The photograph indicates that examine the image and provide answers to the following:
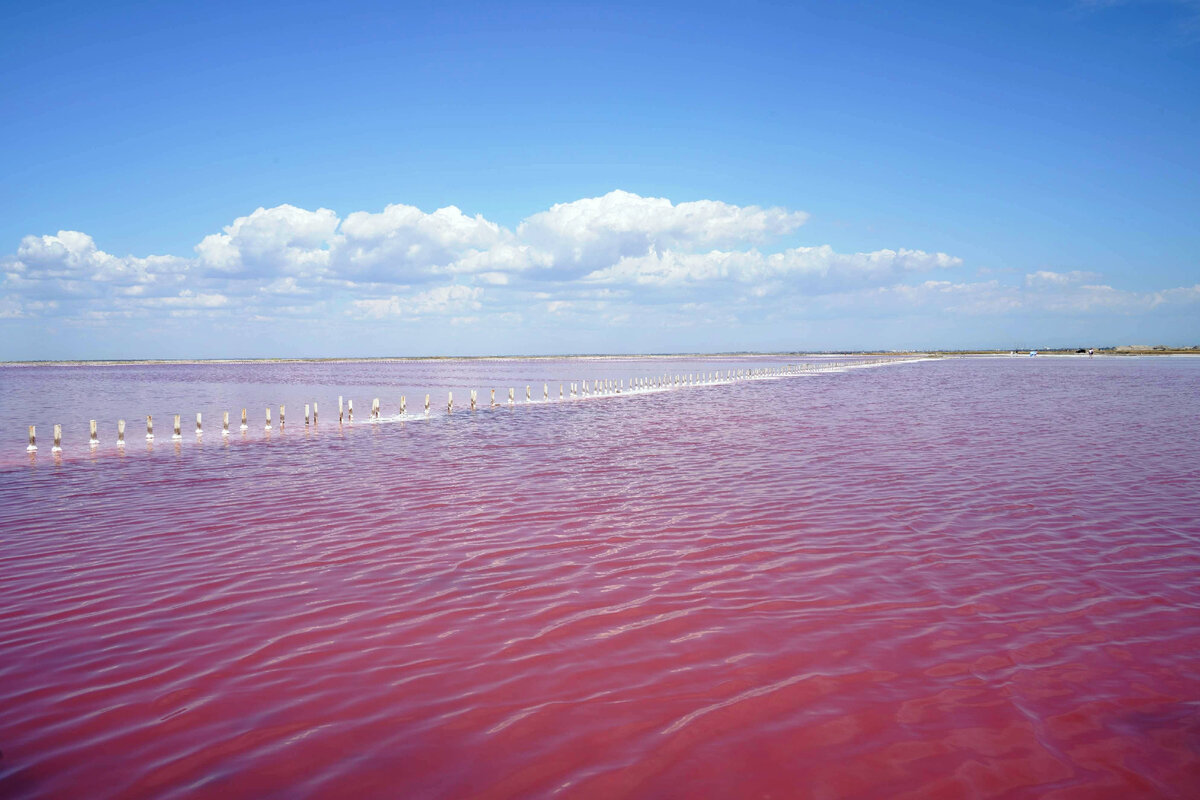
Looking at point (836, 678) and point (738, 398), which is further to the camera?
point (738, 398)

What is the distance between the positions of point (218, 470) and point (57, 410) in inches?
1180

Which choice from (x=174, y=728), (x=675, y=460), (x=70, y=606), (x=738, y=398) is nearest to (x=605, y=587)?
(x=174, y=728)

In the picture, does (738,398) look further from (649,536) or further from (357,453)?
(649,536)

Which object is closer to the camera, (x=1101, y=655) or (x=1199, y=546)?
(x=1101, y=655)

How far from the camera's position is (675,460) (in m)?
18.0

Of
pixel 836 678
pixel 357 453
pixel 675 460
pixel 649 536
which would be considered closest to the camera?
pixel 836 678

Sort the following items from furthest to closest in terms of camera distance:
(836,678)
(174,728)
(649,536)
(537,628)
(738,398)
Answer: (738,398) < (649,536) < (537,628) < (836,678) < (174,728)

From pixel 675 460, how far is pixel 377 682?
499 inches

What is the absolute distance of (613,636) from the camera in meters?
6.85

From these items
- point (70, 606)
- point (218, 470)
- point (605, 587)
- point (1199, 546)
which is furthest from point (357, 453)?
point (1199, 546)

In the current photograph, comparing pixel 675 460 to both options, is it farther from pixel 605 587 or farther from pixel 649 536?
pixel 605 587

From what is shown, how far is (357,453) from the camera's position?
2125cm

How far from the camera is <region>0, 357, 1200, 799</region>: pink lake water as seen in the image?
15.6 feet

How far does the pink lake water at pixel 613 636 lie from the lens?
475 centimetres
